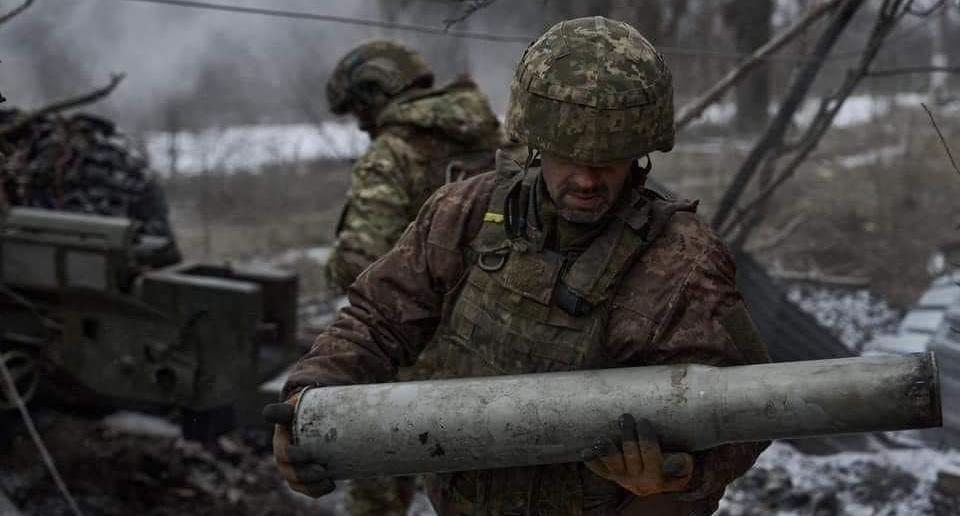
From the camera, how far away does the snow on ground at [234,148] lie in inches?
557

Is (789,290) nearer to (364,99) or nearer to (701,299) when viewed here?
(364,99)

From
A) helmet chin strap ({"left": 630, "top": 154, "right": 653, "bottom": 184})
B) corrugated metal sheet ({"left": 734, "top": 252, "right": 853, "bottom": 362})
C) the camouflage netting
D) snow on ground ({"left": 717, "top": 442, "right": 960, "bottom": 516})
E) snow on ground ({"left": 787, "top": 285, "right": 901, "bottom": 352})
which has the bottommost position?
snow on ground ({"left": 787, "top": 285, "right": 901, "bottom": 352})

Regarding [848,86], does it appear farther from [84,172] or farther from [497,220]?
[84,172]

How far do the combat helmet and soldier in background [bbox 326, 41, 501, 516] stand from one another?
5.44 feet

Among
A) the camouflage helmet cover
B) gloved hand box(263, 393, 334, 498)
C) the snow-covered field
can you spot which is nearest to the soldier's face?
gloved hand box(263, 393, 334, 498)

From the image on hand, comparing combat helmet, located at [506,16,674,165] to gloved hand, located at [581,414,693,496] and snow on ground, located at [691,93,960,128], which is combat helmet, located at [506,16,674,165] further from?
snow on ground, located at [691,93,960,128]

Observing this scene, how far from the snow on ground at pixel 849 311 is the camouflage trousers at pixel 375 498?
3411mm

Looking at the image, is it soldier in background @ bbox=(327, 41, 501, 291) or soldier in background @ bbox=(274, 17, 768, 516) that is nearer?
soldier in background @ bbox=(274, 17, 768, 516)

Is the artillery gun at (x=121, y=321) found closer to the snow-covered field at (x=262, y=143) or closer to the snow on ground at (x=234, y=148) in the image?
the snow-covered field at (x=262, y=143)

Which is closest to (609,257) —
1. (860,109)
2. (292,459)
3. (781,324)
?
(292,459)

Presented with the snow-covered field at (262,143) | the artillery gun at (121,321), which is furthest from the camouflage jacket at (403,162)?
the snow-covered field at (262,143)

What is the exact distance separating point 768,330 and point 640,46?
11.9 feet

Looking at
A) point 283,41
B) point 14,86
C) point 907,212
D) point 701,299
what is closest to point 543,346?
point 701,299

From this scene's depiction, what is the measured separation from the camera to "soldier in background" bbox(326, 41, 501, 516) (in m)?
3.84
